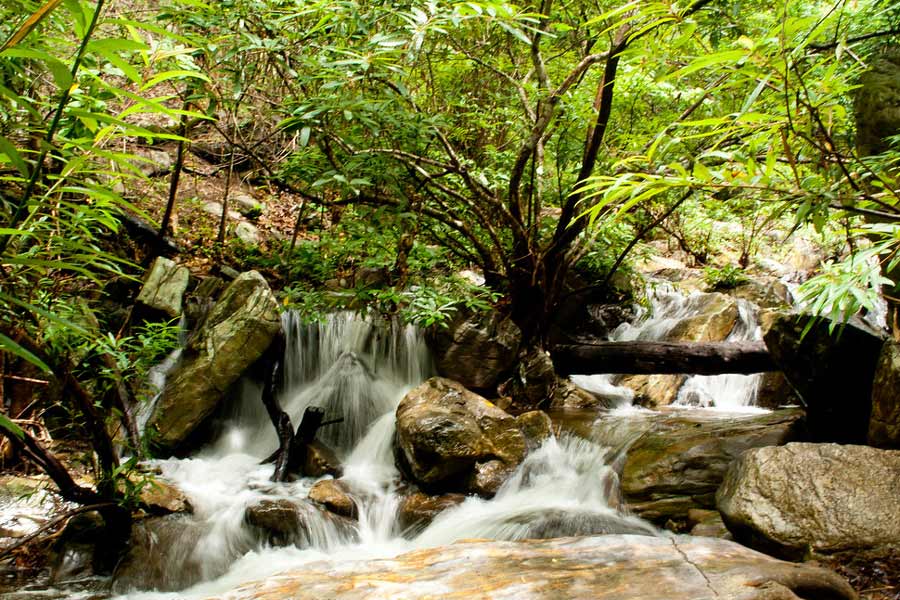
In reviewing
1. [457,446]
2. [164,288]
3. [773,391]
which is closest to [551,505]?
[457,446]

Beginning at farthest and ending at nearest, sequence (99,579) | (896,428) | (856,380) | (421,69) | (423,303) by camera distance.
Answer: (421,69) → (423,303) → (856,380) → (99,579) → (896,428)

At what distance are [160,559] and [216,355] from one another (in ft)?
7.71

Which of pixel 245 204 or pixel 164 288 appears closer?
pixel 164 288

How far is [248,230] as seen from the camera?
8.51 metres

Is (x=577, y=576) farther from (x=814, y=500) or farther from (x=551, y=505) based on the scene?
(x=551, y=505)

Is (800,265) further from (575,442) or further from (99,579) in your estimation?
(99,579)

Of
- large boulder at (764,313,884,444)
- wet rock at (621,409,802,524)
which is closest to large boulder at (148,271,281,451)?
wet rock at (621,409,802,524)

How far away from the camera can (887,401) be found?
3293 mm

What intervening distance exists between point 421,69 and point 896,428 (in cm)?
613

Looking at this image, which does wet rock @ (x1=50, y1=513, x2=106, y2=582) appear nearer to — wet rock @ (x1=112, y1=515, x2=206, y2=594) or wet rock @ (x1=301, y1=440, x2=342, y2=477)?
wet rock @ (x1=112, y1=515, x2=206, y2=594)

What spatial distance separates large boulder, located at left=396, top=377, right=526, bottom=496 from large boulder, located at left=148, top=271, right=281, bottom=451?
187cm

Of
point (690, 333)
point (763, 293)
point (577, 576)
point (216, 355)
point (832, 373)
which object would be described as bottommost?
point (577, 576)

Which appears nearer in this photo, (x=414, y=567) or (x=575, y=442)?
(x=414, y=567)

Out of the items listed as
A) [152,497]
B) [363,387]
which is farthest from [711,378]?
[152,497]
